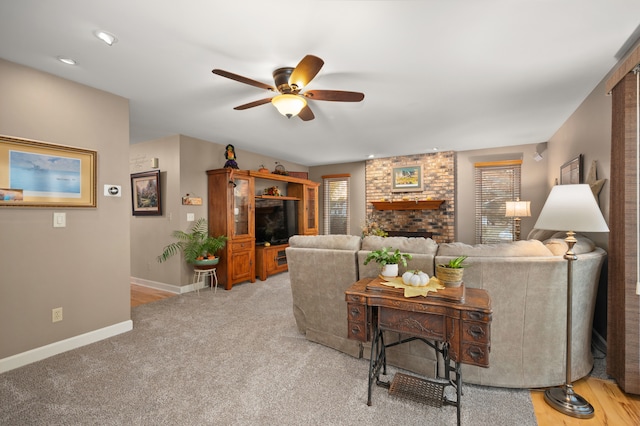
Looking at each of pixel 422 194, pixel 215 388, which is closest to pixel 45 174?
pixel 215 388

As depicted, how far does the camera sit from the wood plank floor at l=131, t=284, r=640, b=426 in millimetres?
1725

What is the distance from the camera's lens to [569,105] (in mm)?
3416

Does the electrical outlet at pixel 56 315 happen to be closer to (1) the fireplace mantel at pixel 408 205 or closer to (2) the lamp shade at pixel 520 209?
(1) the fireplace mantel at pixel 408 205

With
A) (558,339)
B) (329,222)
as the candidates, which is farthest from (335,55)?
(329,222)

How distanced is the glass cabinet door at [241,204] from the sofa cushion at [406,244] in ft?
10.2

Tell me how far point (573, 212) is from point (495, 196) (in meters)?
4.36

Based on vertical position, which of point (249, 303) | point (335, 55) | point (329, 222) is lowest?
point (249, 303)

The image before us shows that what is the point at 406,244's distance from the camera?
7.68 feet

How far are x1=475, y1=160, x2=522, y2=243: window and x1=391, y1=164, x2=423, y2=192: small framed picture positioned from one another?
1162 millimetres

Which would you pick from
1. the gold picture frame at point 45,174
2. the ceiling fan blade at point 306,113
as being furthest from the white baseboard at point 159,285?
the ceiling fan blade at point 306,113

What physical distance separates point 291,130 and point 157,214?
2.64 metres

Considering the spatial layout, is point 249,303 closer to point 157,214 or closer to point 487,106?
point 157,214

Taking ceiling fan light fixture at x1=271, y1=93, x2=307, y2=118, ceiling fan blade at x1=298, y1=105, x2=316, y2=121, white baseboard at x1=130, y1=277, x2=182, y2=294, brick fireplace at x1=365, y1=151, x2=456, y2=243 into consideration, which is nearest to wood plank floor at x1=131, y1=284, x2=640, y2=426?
ceiling fan light fixture at x1=271, y1=93, x2=307, y2=118

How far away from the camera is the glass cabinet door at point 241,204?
5.01 metres
